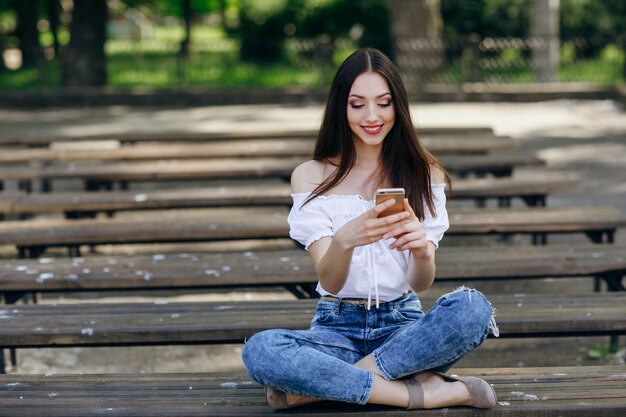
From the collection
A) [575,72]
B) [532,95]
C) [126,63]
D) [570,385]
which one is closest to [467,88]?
[532,95]

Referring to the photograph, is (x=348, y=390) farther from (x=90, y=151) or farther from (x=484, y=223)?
(x=90, y=151)

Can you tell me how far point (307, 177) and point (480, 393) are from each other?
0.96 metres

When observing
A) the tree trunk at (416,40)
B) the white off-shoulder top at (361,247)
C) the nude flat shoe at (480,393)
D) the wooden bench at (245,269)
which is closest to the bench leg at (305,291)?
the wooden bench at (245,269)

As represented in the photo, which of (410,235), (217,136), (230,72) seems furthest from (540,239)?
(230,72)

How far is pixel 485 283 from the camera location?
6.62 metres

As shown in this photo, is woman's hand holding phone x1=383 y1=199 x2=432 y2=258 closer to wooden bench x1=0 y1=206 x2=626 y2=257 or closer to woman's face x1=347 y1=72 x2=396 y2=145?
woman's face x1=347 y1=72 x2=396 y2=145

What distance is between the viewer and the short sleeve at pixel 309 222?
3.53 m

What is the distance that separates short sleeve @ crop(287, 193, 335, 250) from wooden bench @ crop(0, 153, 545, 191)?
3.59m

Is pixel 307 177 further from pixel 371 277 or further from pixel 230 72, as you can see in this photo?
pixel 230 72

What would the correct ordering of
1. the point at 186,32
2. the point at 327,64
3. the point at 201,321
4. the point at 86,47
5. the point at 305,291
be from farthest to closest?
the point at 186,32
the point at 86,47
the point at 327,64
the point at 305,291
the point at 201,321

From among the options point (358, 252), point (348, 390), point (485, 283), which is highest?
point (358, 252)

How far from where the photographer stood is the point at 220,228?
5.75 metres

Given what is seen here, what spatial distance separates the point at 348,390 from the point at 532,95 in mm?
14404

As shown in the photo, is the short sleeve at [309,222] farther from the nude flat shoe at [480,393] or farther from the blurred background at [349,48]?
the blurred background at [349,48]
